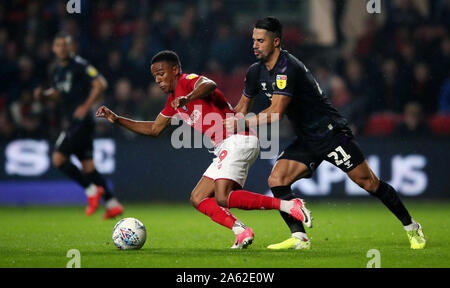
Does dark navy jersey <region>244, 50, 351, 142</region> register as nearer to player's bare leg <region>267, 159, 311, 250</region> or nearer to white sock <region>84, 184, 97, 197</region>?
player's bare leg <region>267, 159, 311, 250</region>

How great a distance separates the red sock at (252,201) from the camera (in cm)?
673

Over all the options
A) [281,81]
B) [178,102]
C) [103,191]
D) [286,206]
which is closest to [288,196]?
[286,206]

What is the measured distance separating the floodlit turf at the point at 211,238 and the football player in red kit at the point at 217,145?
0.34 metres

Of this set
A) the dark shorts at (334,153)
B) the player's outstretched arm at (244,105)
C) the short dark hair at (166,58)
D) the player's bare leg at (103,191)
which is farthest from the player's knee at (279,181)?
the player's bare leg at (103,191)

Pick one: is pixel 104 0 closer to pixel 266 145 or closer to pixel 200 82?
pixel 266 145

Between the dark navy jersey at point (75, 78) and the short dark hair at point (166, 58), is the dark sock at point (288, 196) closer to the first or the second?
the short dark hair at point (166, 58)

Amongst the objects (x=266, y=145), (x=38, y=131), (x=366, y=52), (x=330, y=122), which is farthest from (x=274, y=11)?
(x=330, y=122)

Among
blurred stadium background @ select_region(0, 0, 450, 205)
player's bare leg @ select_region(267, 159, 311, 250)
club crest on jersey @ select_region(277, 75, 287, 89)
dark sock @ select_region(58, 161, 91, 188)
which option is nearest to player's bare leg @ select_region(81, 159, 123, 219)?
dark sock @ select_region(58, 161, 91, 188)

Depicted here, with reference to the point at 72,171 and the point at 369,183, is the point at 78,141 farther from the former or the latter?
the point at 369,183

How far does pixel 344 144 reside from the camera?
281 inches

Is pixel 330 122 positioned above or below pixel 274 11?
below

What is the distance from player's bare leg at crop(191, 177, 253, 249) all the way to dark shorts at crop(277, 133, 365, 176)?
2.45 ft

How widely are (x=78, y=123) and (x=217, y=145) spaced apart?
13.3 ft

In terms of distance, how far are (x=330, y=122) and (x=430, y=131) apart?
622 cm
